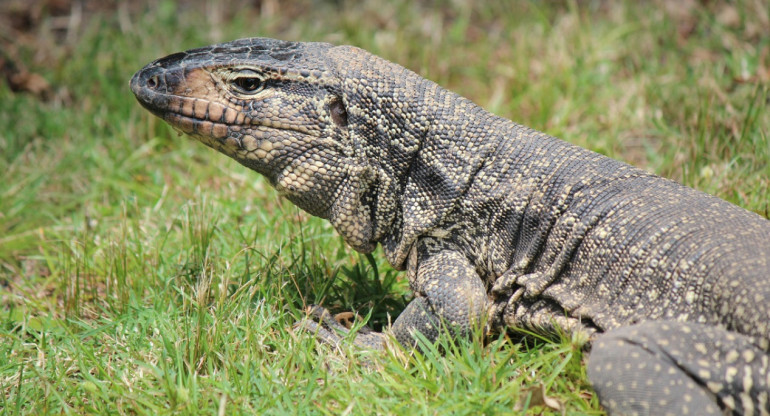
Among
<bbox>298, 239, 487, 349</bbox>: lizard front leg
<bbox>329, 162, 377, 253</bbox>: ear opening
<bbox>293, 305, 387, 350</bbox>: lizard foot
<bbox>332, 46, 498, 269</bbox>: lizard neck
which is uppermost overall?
<bbox>332, 46, 498, 269</bbox>: lizard neck

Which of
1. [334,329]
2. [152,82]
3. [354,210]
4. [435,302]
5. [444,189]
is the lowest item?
[334,329]

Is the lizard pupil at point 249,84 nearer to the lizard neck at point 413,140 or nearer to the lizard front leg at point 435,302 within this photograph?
the lizard neck at point 413,140

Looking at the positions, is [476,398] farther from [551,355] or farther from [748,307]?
[748,307]

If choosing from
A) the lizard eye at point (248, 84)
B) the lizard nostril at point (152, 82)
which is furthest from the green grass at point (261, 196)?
the lizard nostril at point (152, 82)

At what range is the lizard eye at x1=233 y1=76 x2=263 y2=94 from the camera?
4418 mm

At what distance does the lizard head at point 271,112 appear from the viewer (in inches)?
172

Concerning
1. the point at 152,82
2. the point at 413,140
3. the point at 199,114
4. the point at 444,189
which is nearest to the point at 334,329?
the point at 444,189

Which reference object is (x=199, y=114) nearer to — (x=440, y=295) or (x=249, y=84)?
(x=249, y=84)

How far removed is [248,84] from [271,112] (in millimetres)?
223

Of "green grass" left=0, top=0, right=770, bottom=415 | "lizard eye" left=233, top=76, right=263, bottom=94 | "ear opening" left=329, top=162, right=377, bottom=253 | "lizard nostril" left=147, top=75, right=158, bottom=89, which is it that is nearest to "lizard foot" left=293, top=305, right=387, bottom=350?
"green grass" left=0, top=0, right=770, bottom=415

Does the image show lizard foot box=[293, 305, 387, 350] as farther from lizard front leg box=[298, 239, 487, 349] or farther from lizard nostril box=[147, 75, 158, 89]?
lizard nostril box=[147, 75, 158, 89]

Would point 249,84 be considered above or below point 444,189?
above

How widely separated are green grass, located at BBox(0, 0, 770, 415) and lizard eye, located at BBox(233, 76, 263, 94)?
3.56 ft

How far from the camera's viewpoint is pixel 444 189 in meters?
4.38
